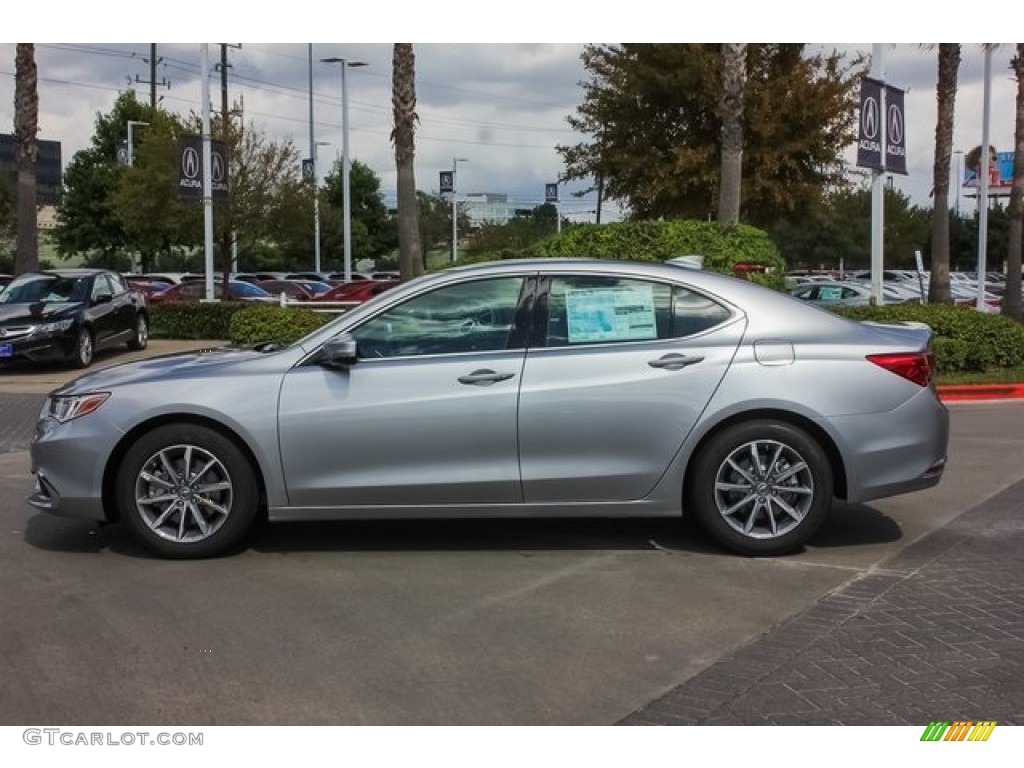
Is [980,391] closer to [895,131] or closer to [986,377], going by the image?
[986,377]


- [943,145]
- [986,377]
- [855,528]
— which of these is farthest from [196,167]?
[855,528]

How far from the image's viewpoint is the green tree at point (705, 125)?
23.8 meters

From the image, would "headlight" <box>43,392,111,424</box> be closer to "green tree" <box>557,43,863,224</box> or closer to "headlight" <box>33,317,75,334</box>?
"headlight" <box>33,317,75,334</box>

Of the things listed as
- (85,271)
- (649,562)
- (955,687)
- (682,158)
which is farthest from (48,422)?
(682,158)

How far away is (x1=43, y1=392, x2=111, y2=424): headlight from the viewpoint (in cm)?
577

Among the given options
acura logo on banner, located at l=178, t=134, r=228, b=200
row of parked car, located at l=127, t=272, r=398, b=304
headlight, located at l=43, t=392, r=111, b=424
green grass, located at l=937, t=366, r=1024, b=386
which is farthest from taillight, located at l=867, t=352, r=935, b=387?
acura logo on banner, located at l=178, t=134, r=228, b=200

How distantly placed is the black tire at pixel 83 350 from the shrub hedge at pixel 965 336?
11219 millimetres

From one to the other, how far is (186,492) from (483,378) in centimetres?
174

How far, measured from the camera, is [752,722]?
12.4 ft

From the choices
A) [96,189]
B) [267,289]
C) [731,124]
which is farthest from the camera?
[96,189]

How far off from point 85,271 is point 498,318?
1349cm

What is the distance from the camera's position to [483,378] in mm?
5656

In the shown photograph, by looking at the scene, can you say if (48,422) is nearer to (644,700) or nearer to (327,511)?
(327,511)

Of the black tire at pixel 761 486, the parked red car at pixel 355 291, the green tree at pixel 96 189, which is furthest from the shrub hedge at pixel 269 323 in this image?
the green tree at pixel 96 189
